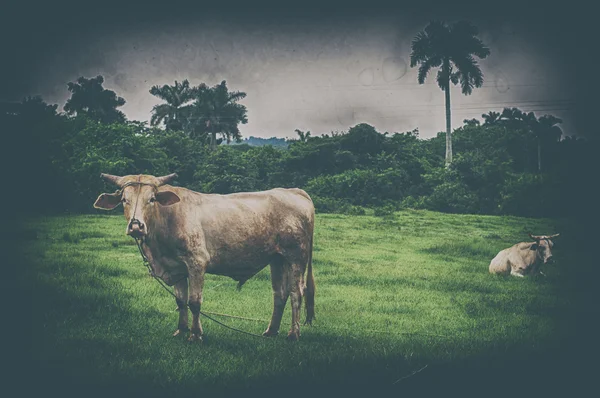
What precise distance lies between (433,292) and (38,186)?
25.2ft

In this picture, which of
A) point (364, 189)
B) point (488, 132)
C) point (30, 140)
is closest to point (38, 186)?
point (30, 140)

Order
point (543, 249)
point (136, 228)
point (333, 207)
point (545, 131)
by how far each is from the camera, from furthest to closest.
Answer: point (333, 207)
point (545, 131)
point (543, 249)
point (136, 228)

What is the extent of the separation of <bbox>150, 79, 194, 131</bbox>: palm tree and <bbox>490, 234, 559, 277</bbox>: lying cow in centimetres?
1698

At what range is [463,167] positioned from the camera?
2969cm

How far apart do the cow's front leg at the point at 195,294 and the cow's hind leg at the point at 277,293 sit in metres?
1.05

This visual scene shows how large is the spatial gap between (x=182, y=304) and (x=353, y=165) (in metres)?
22.7

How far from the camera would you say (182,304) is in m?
6.72

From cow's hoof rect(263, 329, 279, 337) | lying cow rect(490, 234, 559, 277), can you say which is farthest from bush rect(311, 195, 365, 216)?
cow's hoof rect(263, 329, 279, 337)

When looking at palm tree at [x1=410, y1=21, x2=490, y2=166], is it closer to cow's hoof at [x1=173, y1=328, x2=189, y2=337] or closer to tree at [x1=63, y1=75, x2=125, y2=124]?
tree at [x1=63, y1=75, x2=125, y2=124]

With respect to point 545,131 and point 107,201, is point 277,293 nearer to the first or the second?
point 107,201

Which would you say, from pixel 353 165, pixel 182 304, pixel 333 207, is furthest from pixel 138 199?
pixel 353 165

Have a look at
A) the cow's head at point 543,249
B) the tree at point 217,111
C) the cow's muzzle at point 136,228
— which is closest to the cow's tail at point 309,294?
the cow's muzzle at point 136,228

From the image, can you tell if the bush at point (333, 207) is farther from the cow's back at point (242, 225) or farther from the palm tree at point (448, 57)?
the cow's back at point (242, 225)

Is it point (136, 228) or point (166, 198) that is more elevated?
point (166, 198)
